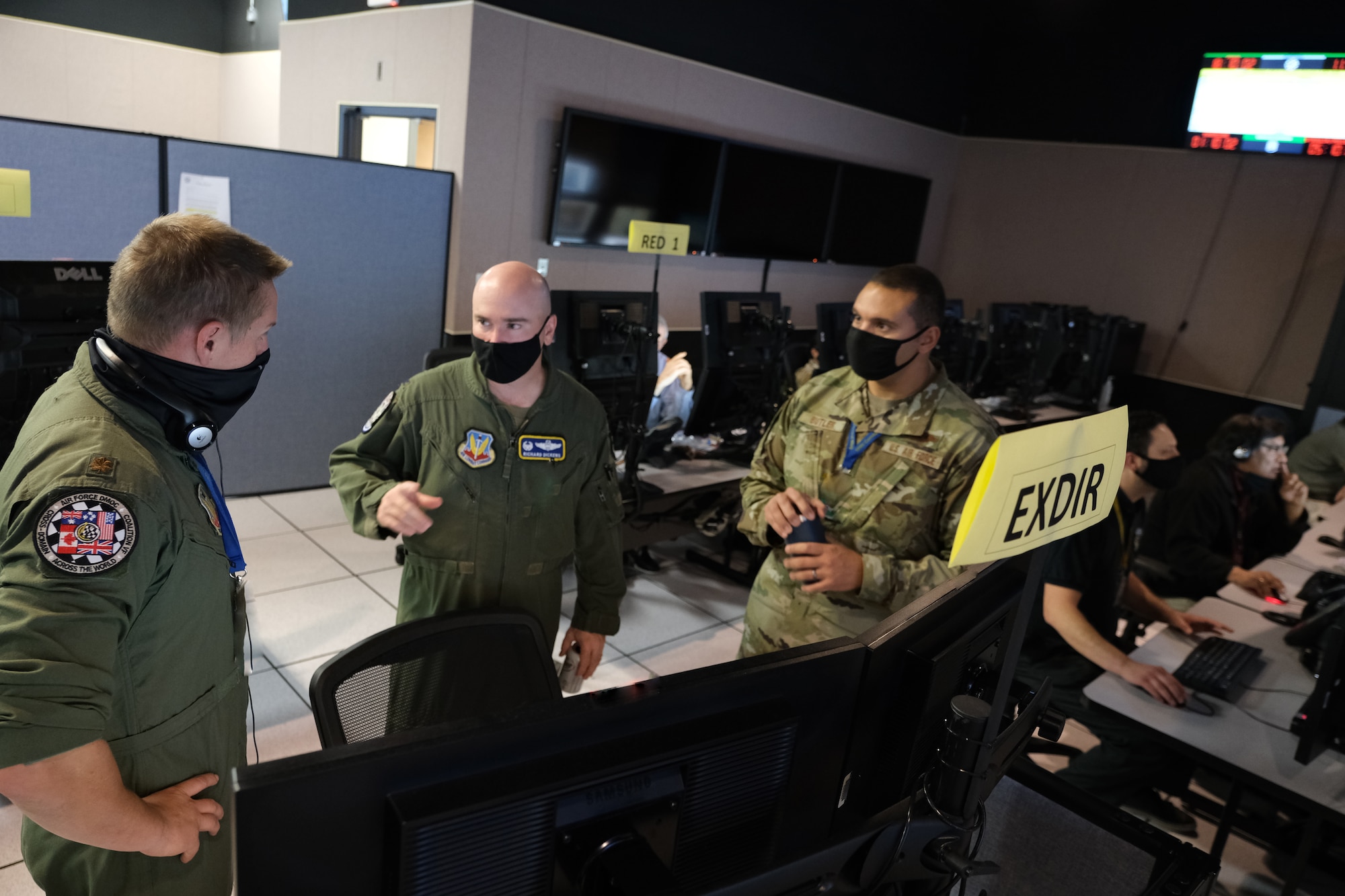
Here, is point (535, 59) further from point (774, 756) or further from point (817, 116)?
point (774, 756)

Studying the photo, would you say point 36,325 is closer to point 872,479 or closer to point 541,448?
point 541,448

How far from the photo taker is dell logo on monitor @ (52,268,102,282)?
209 cm

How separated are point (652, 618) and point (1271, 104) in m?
6.51

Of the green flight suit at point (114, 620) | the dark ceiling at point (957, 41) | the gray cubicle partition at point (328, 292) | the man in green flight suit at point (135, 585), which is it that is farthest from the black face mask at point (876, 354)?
the dark ceiling at point (957, 41)

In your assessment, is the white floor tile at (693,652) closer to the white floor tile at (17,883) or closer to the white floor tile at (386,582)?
the white floor tile at (386,582)

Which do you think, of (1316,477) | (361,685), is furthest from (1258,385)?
(361,685)

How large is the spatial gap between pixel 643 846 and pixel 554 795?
9cm

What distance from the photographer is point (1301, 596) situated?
2979 mm

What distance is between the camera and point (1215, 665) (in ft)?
7.61

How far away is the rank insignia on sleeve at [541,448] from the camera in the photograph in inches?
73.3

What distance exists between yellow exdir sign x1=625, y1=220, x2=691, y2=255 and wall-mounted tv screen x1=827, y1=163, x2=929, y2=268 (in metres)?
3.77

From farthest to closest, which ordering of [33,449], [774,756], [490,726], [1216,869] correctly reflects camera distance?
1. [1216,869]
2. [33,449]
3. [774,756]
4. [490,726]

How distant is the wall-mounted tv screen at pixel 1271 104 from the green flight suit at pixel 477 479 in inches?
278

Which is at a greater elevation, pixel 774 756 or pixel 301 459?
pixel 774 756
